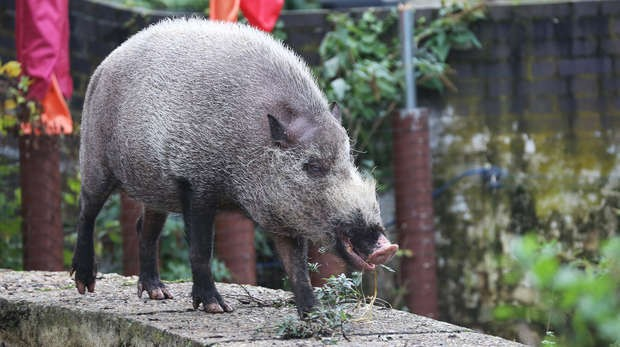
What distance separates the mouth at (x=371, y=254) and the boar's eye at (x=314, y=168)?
0.28 metres

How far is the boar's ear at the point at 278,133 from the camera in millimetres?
3873

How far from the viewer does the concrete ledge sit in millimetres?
3557

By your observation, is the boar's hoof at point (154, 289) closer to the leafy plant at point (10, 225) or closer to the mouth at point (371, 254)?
the mouth at point (371, 254)

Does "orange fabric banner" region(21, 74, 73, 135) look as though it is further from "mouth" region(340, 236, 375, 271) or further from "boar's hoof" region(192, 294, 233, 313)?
"mouth" region(340, 236, 375, 271)

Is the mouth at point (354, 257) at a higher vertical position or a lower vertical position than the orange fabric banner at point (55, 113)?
lower

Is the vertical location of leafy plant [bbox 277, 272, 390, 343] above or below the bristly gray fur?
below

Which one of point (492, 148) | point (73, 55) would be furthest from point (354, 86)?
point (73, 55)

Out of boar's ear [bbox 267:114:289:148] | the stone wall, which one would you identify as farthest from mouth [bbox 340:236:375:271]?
the stone wall

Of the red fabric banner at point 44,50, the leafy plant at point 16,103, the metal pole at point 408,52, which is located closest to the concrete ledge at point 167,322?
the leafy plant at point 16,103

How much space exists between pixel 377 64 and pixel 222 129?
166 inches

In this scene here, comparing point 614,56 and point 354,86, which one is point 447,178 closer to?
point 354,86

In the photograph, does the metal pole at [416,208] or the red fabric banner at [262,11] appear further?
the metal pole at [416,208]

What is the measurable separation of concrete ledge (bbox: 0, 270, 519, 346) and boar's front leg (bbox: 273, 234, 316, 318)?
130mm

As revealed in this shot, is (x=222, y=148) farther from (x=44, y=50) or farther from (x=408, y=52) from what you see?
(x=408, y=52)
